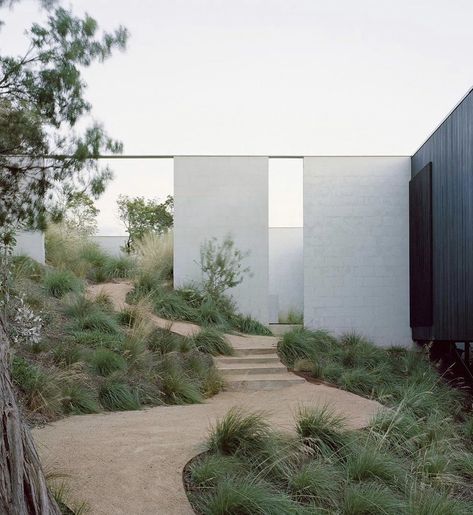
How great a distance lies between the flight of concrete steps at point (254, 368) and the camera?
7.08m

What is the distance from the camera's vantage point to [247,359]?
7789mm

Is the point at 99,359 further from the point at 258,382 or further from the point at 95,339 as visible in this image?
the point at 258,382

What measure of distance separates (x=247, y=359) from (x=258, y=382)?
2.38 feet

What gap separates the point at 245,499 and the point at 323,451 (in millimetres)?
937

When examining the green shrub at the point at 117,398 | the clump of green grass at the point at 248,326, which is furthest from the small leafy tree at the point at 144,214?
the green shrub at the point at 117,398

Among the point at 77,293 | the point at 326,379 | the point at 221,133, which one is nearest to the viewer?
the point at 326,379

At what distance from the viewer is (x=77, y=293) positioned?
8.41 metres

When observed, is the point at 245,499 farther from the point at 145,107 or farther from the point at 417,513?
the point at 145,107

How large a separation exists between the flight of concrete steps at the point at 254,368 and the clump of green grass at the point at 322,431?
114 inches

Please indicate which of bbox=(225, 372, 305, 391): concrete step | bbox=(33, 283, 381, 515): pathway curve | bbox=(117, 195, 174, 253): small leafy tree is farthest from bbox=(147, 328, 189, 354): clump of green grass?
bbox=(117, 195, 174, 253): small leafy tree

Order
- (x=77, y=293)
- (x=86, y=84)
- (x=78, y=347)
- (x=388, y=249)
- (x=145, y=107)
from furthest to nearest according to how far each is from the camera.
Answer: (x=388, y=249) → (x=145, y=107) → (x=77, y=293) → (x=78, y=347) → (x=86, y=84)

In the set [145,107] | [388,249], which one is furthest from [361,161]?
[145,107]

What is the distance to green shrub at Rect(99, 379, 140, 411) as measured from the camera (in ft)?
18.2

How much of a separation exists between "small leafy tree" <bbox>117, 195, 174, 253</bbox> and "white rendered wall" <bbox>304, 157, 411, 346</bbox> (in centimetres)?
657
